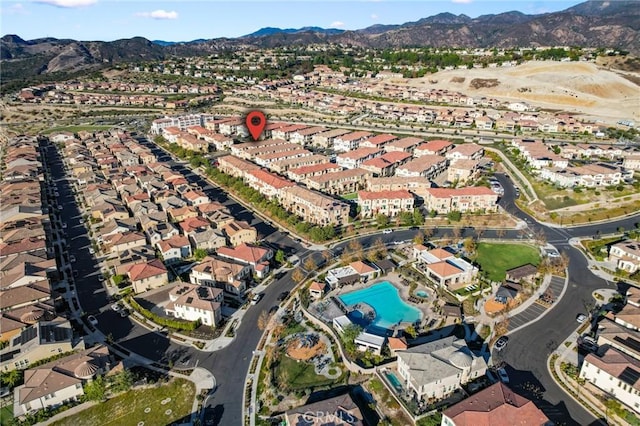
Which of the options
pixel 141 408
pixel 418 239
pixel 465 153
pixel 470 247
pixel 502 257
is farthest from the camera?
pixel 465 153

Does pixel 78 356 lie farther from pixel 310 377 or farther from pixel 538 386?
pixel 538 386

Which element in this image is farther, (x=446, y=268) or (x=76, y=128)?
(x=76, y=128)

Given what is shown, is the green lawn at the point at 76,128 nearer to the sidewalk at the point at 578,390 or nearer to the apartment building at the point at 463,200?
the apartment building at the point at 463,200

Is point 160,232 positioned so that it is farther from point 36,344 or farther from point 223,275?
point 36,344

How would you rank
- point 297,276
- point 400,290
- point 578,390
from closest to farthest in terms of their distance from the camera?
1. point 578,390
2. point 400,290
3. point 297,276

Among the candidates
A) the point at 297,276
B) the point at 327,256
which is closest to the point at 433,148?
the point at 327,256

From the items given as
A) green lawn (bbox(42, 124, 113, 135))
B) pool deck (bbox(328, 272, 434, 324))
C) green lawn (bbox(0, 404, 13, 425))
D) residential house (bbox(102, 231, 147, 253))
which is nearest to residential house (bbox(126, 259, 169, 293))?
residential house (bbox(102, 231, 147, 253))

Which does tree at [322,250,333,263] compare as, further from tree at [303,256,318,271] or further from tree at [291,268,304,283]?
tree at [291,268,304,283]

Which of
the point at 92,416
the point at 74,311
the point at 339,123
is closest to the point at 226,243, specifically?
the point at 74,311
